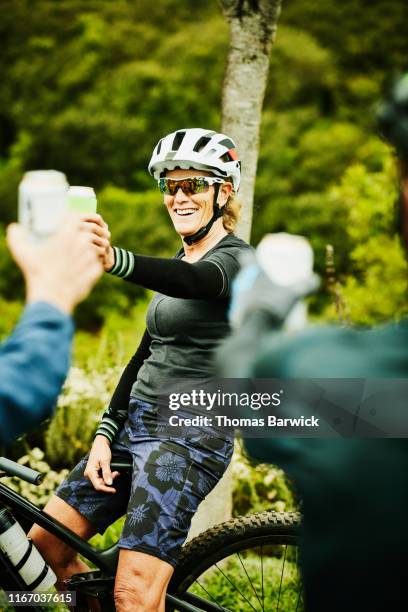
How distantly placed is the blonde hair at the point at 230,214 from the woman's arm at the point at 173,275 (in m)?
0.33

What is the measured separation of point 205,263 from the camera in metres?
1.93

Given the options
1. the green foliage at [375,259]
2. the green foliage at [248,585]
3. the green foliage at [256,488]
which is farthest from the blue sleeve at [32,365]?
the green foliage at [375,259]

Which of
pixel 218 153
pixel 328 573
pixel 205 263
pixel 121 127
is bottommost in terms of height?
pixel 328 573

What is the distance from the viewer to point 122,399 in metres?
2.30

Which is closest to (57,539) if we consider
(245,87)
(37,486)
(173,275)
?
(173,275)

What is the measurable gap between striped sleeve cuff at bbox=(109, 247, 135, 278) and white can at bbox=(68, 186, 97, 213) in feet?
0.43

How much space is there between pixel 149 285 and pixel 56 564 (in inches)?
37.6

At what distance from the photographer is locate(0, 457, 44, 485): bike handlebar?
7.08 feet

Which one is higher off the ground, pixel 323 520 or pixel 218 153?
pixel 218 153

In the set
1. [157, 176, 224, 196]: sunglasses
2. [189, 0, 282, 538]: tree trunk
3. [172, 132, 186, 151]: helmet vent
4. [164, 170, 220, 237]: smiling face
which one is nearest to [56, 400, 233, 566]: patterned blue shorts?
[164, 170, 220, 237]: smiling face

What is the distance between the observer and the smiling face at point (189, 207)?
2.17m

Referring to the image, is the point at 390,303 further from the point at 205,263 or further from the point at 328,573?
the point at 328,573

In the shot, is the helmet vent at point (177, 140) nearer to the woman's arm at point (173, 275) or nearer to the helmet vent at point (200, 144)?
→ the helmet vent at point (200, 144)

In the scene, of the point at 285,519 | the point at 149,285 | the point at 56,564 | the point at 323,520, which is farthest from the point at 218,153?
the point at 323,520
